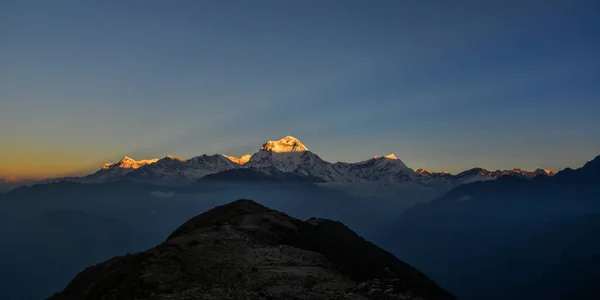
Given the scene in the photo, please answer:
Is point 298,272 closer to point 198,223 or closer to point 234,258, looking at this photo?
point 234,258

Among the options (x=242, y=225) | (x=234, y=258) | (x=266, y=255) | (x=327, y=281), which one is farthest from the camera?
(x=242, y=225)

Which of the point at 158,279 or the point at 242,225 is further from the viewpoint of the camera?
the point at 242,225

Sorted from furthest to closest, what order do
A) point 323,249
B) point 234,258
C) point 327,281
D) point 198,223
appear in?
point 198,223 < point 323,249 < point 234,258 < point 327,281

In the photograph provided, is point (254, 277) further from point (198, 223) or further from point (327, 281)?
point (198, 223)

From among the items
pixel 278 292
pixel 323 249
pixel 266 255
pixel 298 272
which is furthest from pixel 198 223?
pixel 278 292

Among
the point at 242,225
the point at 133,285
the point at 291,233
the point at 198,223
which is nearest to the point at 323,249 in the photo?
the point at 291,233

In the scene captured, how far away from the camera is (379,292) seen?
42.8 m

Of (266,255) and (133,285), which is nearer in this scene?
(133,285)

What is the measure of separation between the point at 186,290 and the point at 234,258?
11680 millimetres

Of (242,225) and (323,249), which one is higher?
(242,225)

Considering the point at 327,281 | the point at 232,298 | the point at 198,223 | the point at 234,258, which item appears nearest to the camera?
the point at 232,298

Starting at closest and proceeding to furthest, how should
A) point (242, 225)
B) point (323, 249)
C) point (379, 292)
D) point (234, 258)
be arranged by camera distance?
point (379, 292) < point (234, 258) < point (242, 225) < point (323, 249)

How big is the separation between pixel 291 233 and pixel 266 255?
30.4m

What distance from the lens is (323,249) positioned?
8825 cm
